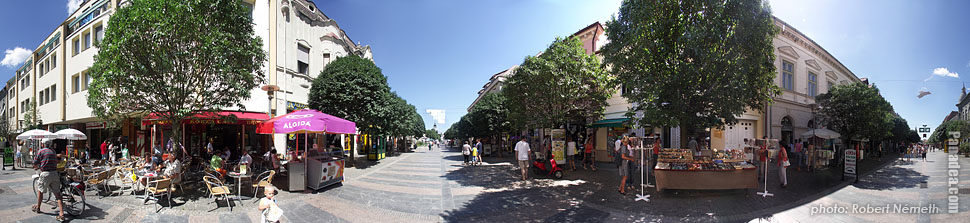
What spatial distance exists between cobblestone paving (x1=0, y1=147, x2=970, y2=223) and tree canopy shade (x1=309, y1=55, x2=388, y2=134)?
18.3 ft

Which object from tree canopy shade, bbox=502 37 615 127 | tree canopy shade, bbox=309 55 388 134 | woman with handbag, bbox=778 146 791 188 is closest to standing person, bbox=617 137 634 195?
woman with handbag, bbox=778 146 791 188

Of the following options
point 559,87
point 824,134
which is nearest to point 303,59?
point 559,87

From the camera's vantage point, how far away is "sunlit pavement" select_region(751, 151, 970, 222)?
514 cm

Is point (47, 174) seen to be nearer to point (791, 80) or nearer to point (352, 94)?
point (352, 94)

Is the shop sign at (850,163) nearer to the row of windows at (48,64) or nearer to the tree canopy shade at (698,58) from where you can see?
the tree canopy shade at (698,58)

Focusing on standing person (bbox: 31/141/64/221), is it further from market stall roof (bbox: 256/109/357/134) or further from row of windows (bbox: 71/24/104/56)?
row of windows (bbox: 71/24/104/56)

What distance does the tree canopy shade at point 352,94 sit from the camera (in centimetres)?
1395

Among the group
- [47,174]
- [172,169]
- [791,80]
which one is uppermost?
[791,80]

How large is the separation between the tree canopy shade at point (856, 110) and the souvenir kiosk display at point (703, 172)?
1109 cm

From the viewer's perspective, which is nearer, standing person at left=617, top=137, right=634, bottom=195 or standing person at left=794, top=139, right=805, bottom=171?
standing person at left=617, top=137, right=634, bottom=195

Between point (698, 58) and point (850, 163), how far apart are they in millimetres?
6735

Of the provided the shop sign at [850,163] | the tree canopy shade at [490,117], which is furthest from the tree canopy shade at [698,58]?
the tree canopy shade at [490,117]

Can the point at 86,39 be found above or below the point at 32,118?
above

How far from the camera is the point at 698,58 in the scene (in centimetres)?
738
